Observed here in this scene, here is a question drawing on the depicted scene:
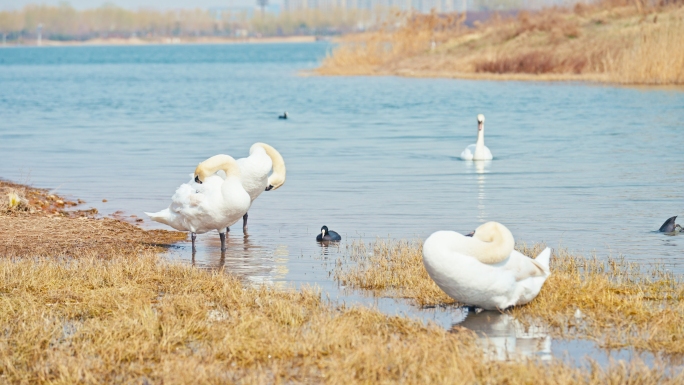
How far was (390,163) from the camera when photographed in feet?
61.3

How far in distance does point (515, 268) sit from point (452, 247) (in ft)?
1.84

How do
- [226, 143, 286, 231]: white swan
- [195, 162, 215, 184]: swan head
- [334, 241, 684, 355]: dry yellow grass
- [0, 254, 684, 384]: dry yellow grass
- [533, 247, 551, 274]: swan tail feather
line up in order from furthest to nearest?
1. [226, 143, 286, 231]: white swan
2. [195, 162, 215, 184]: swan head
3. [533, 247, 551, 274]: swan tail feather
4. [334, 241, 684, 355]: dry yellow grass
5. [0, 254, 684, 384]: dry yellow grass

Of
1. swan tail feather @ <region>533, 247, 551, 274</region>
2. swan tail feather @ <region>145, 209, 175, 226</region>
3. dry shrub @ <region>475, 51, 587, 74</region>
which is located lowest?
swan tail feather @ <region>145, 209, 175, 226</region>

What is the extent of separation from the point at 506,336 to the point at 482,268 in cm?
50

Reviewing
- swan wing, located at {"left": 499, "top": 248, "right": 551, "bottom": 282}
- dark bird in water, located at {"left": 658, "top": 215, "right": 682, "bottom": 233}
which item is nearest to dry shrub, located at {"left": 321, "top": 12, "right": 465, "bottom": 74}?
dark bird in water, located at {"left": 658, "top": 215, "right": 682, "bottom": 233}

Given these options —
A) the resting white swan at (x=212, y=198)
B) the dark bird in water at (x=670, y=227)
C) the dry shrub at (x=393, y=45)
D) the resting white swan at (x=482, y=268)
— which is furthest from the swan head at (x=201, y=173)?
the dry shrub at (x=393, y=45)

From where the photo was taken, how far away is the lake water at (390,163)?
10.3 metres

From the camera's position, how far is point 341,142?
2322 cm

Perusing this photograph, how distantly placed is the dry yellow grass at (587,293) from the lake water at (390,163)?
254mm

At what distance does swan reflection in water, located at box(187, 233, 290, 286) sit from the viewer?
8531mm

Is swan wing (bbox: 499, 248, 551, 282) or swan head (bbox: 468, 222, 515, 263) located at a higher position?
swan head (bbox: 468, 222, 515, 263)

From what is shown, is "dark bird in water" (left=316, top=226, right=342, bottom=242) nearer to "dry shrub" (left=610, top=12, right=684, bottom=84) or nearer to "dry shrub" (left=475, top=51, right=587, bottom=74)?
"dry shrub" (left=610, top=12, right=684, bottom=84)

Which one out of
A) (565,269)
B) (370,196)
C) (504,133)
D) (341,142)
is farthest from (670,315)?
(504,133)

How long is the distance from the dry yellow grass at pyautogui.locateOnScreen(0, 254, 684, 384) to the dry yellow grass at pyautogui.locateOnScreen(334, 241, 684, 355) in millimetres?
646
